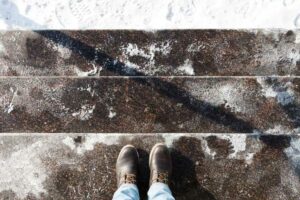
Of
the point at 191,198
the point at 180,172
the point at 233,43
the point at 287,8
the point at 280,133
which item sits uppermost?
the point at 287,8

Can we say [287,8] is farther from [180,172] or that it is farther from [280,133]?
[180,172]

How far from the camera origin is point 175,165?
3189 millimetres

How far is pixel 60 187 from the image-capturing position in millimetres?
3168

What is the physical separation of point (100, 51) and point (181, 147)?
103 centimetres

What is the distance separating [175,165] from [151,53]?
0.94 metres

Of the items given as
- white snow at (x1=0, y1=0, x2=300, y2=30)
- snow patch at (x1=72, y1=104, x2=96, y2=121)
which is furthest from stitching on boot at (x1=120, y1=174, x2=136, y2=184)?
white snow at (x1=0, y1=0, x2=300, y2=30)

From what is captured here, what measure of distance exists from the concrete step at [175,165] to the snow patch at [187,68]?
0.52m

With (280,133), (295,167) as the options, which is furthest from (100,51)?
(295,167)

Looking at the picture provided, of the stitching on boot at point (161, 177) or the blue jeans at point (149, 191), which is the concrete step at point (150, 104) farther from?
the blue jeans at point (149, 191)

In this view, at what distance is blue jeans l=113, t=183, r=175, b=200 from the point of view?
2.86 m

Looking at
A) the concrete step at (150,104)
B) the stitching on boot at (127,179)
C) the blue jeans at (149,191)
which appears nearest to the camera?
the blue jeans at (149,191)

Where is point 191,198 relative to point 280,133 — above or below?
below

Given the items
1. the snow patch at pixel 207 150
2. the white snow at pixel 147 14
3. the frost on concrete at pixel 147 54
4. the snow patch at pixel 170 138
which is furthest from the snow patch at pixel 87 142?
the white snow at pixel 147 14

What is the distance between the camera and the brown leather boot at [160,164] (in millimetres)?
3041
